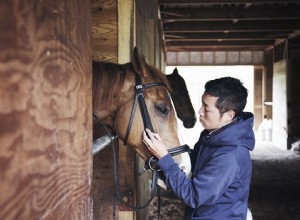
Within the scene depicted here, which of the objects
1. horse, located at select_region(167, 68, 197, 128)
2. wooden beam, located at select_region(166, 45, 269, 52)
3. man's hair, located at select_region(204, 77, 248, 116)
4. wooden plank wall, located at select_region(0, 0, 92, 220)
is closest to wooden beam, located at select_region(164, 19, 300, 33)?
wooden beam, located at select_region(166, 45, 269, 52)

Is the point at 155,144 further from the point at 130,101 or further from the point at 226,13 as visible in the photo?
the point at 226,13

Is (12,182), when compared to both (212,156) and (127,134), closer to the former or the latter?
(212,156)

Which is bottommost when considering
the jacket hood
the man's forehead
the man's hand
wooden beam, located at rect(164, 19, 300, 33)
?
the man's hand

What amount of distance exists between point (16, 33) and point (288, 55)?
1093 centimetres

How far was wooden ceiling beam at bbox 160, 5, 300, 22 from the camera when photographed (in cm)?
769

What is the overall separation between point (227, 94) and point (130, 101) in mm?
634

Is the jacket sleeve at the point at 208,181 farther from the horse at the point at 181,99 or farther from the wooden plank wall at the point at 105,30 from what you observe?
the horse at the point at 181,99

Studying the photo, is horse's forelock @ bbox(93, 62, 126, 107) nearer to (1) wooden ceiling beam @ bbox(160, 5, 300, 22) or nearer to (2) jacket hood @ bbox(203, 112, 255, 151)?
(2) jacket hood @ bbox(203, 112, 255, 151)

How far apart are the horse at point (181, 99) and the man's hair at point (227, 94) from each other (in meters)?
3.26

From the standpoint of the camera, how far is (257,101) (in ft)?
51.6

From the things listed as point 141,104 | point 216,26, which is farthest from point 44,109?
point 216,26

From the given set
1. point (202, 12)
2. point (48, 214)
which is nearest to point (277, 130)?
point (202, 12)

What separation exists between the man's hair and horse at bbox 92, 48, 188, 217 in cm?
42

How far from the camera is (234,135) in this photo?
169 centimetres
